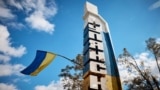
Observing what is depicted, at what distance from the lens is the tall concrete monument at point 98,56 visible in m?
7.46

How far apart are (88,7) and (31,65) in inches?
187

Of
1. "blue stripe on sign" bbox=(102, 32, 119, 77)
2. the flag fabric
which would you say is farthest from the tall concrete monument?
the flag fabric

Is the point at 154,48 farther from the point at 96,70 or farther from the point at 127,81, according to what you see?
the point at 96,70

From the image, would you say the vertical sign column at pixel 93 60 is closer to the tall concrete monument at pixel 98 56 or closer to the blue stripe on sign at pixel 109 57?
the tall concrete monument at pixel 98 56

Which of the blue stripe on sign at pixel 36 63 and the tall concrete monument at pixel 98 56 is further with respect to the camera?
the blue stripe on sign at pixel 36 63

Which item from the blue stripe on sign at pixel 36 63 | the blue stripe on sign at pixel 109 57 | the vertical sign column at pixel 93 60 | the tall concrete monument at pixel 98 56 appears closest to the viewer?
the vertical sign column at pixel 93 60

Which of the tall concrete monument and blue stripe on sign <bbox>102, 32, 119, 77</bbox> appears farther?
blue stripe on sign <bbox>102, 32, 119, 77</bbox>

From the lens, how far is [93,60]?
7891 mm

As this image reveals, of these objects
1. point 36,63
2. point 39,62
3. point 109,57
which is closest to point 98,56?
point 109,57

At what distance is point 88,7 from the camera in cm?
1034

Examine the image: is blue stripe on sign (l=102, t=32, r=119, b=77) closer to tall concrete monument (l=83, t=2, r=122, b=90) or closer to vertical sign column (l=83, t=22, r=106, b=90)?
tall concrete monument (l=83, t=2, r=122, b=90)

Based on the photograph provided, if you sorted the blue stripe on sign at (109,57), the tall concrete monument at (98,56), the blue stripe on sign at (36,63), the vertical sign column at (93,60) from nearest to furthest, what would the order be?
the vertical sign column at (93,60)
the tall concrete monument at (98,56)
the blue stripe on sign at (36,63)
the blue stripe on sign at (109,57)

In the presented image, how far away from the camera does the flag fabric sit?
7.84 metres

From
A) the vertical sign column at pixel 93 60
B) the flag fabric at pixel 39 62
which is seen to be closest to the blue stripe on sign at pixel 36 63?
the flag fabric at pixel 39 62
